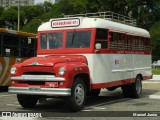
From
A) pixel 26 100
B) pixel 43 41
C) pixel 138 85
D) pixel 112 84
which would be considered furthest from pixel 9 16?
pixel 26 100

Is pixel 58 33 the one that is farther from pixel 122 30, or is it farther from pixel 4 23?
pixel 4 23

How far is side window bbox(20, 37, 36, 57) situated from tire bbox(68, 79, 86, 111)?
320 inches

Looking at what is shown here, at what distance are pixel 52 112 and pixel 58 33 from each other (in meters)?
2.91

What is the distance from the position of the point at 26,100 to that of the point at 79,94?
168 cm

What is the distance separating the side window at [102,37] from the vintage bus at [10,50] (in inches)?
204

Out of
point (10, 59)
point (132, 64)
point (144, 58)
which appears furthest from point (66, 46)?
point (10, 59)

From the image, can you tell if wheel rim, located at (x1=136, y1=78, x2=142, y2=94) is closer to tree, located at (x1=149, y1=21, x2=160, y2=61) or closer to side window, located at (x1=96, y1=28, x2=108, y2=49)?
side window, located at (x1=96, y1=28, x2=108, y2=49)

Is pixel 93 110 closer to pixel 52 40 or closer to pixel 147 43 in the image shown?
pixel 52 40

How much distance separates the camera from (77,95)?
38.9ft

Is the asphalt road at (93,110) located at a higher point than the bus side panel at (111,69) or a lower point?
lower

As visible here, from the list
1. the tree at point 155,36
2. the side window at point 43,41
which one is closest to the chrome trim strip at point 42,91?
the side window at point 43,41

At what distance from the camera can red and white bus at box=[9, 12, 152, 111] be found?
1148 centimetres

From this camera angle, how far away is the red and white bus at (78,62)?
11.5 m

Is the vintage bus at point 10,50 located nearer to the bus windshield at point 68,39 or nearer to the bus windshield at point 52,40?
the bus windshield at point 52,40
